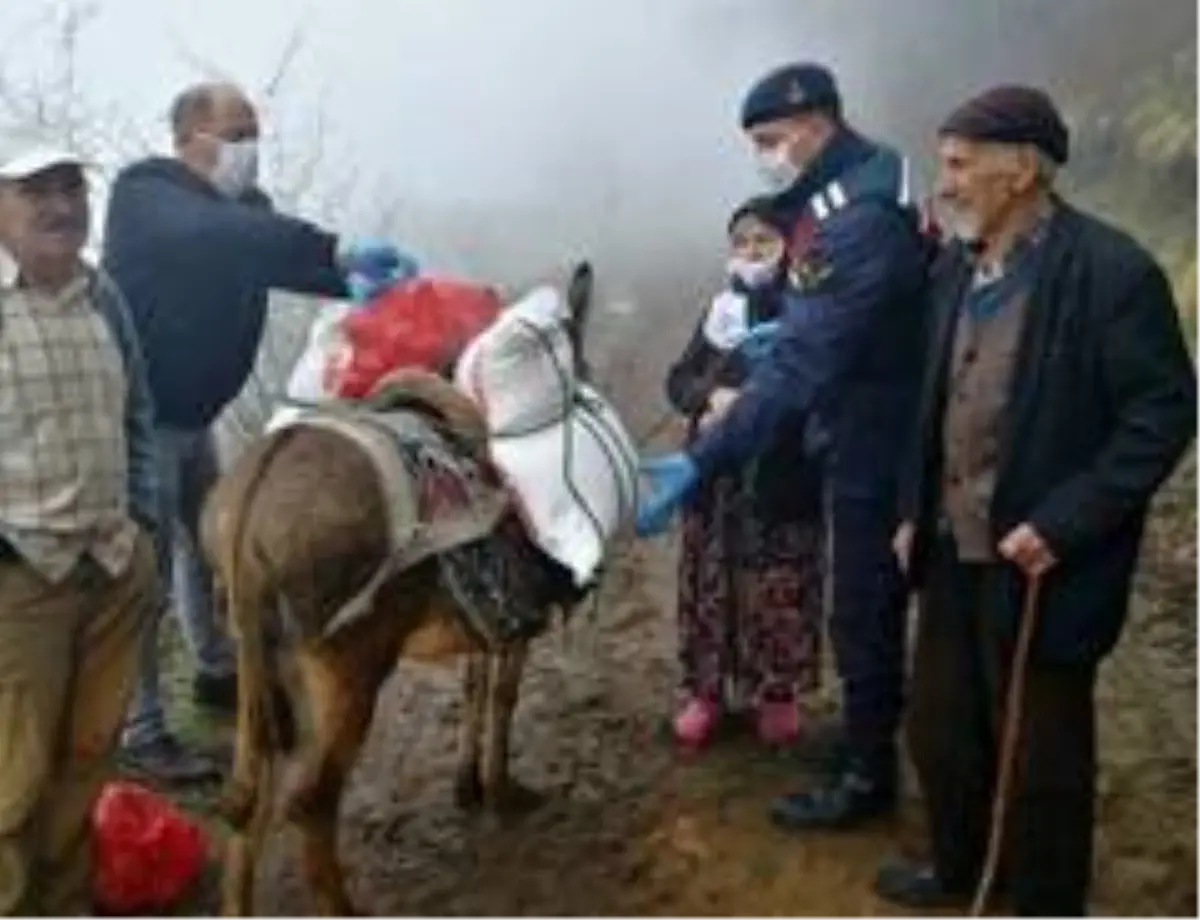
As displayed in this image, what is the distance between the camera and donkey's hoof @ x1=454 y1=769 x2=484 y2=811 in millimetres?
5848

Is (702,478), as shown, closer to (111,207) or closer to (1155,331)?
(1155,331)

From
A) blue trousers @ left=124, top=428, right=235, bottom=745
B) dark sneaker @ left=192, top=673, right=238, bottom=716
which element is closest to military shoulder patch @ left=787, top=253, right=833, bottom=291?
blue trousers @ left=124, top=428, right=235, bottom=745

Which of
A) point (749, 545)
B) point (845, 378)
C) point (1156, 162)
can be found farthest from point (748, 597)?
point (1156, 162)

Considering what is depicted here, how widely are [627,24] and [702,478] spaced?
20.5m

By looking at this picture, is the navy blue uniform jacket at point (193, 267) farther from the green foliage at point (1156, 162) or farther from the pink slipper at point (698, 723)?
Answer: the green foliage at point (1156, 162)

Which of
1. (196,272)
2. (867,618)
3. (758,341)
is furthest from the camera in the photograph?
(196,272)

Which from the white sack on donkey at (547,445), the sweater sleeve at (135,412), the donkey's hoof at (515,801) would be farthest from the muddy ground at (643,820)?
the sweater sleeve at (135,412)

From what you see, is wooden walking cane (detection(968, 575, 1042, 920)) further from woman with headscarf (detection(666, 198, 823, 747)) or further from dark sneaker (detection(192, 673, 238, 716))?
dark sneaker (detection(192, 673, 238, 716))

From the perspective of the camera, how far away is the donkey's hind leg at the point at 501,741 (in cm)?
571

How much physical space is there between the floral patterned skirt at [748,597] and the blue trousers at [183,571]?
1732 mm

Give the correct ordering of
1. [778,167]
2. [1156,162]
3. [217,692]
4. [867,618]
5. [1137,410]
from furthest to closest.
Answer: [1156,162] → [217,692] → [867,618] → [778,167] → [1137,410]

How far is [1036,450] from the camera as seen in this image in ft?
13.4

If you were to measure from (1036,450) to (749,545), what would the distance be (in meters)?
1.78

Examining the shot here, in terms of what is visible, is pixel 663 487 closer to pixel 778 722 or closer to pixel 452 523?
pixel 452 523
